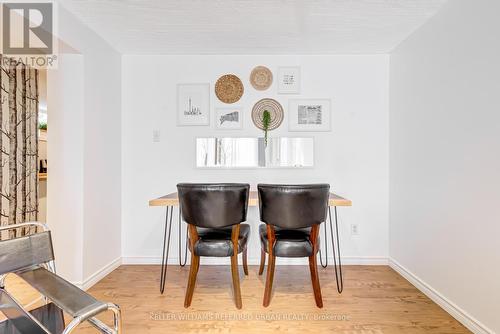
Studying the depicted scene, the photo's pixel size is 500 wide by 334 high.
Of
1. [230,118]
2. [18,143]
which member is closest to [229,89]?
[230,118]

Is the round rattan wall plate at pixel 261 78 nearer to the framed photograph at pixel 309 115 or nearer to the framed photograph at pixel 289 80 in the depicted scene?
the framed photograph at pixel 289 80

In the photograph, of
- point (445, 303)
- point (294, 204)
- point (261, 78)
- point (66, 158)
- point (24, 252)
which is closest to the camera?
point (24, 252)

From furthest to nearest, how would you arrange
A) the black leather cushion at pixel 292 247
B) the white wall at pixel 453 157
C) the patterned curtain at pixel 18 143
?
1. the patterned curtain at pixel 18 143
2. the black leather cushion at pixel 292 247
3. the white wall at pixel 453 157

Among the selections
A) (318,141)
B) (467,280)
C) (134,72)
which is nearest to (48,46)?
(134,72)

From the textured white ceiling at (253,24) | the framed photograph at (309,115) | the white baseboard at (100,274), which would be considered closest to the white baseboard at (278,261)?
the white baseboard at (100,274)

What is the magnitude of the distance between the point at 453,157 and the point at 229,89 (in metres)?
2.03

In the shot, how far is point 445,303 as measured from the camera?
6.00ft

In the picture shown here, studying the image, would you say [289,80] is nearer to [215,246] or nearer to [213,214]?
[213,214]

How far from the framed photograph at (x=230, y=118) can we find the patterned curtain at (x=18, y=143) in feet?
7.16

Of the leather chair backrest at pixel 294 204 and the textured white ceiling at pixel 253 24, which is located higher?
the textured white ceiling at pixel 253 24

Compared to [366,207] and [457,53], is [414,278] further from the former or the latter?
[457,53]

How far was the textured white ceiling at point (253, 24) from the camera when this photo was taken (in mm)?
1882

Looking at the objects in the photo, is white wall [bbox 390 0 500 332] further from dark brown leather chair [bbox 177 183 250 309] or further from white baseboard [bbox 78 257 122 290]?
white baseboard [bbox 78 257 122 290]

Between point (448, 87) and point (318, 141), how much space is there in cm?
115
